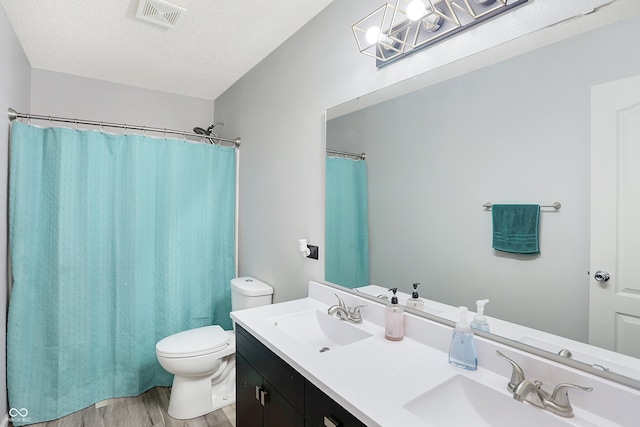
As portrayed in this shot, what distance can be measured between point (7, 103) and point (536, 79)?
8.45 ft

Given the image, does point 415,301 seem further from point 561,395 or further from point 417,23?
point 417,23

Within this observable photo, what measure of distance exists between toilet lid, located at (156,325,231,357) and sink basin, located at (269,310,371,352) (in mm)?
740

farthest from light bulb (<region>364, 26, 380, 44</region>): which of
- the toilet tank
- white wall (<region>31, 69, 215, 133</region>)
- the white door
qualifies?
white wall (<region>31, 69, 215, 133</region>)

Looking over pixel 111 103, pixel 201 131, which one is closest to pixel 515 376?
pixel 201 131

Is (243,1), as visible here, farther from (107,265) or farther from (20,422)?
(20,422)

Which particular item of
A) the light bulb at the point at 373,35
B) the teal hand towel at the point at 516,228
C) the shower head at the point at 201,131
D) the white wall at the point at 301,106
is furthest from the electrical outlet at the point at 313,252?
the shower head at the point at 201,131

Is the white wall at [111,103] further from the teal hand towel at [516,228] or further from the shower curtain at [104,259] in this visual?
the teal hand towel at [516,228]

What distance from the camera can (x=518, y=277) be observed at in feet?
3.34

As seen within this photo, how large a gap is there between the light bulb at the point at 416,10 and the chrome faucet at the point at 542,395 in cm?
114

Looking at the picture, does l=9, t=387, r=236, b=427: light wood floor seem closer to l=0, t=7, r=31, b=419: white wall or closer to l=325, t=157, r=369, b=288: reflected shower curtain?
l=0, t=7, r=31, b=419: white wall

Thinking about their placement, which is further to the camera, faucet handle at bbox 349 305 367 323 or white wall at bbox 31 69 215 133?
white wall at bbox 31 69 215 133

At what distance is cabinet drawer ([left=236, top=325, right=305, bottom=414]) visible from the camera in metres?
1.06

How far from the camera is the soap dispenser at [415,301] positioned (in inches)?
50.3

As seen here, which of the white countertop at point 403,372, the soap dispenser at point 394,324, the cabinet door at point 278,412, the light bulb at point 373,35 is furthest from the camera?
the light bulb at point 373,35
